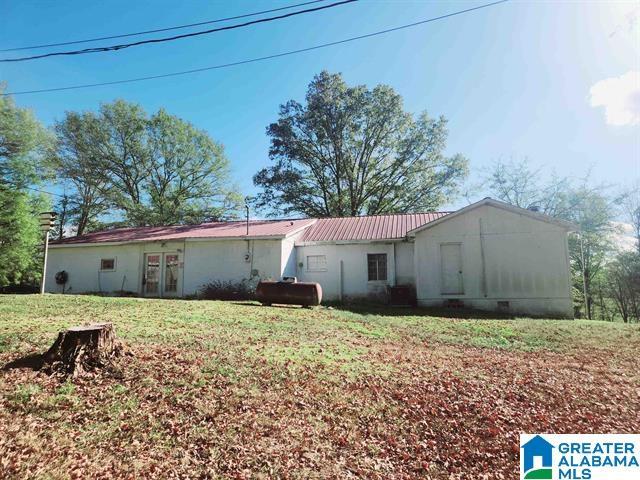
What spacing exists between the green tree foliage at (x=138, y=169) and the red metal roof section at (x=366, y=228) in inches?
606

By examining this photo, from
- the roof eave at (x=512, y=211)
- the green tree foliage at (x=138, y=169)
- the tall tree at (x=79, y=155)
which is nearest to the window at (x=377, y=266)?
the roof eave at (x=512, y=211)

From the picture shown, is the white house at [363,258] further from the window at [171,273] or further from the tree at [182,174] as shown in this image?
the tree at [182,174]

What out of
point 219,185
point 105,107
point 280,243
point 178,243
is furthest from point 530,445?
point 105,107

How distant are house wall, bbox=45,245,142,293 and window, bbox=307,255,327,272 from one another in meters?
8.09

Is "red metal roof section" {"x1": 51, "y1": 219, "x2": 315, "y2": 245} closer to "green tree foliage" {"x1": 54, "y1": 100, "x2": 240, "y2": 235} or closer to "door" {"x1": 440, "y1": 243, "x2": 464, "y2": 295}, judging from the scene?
"door" {"x1": 440, "y1": 243, "x2": 464, "y2": 295}

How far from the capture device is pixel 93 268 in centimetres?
1758

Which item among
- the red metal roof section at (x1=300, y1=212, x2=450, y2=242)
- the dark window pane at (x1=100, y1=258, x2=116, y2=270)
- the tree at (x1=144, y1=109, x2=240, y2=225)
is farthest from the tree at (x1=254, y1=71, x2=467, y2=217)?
the dark window pane at (x1=100, y1=258, x2=116, y2=270)

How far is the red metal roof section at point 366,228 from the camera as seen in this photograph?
15.9 m

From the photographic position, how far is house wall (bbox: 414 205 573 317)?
42.2 ft

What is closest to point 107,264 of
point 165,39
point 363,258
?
point 363,258

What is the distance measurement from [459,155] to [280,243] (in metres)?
19.5

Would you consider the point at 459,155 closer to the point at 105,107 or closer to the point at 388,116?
the point at 388,116

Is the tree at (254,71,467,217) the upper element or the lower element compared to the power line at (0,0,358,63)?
upper

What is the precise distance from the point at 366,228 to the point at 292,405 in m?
13.3
